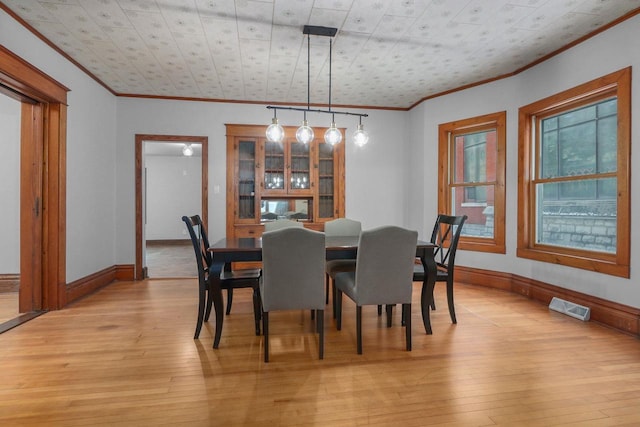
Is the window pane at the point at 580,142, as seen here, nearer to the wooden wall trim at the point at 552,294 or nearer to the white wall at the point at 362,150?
the white wall at the point at 362,150

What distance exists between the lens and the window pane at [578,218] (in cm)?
306

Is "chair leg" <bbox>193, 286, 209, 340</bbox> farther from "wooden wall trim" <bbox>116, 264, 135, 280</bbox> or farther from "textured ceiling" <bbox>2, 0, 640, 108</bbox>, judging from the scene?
"wooden wall trim" <bbox>116, 264, 135, 280</bbox>

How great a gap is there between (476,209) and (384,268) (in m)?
2.74

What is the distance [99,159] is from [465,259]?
16.1 ft

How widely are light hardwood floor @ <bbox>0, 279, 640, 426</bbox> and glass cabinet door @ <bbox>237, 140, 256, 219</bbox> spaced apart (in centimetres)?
205

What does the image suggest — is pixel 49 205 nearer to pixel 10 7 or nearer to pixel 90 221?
pixel 90 221

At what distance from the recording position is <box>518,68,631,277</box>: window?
2824 mm

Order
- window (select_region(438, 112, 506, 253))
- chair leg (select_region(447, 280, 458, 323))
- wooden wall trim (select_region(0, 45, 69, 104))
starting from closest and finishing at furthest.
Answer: wooden wall trim (select_region(0, 45, 69, 104)) → chair leg (select_region(447, 280, 458, 323)) → window (select_region(438, 112, 506, 253))

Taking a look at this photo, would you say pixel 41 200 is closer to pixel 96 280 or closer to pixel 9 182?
pixel 9 182

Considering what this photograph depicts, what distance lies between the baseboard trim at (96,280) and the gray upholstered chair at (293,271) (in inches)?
104

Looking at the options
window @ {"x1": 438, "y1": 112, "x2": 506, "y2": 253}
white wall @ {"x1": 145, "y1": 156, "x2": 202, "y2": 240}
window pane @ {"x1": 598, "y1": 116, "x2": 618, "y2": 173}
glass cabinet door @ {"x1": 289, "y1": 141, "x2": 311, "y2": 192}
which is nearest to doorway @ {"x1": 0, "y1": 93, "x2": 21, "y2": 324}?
glass cabinet door @ {"x1": 289, "y1": 141, "x2": 311, "y2": 192}

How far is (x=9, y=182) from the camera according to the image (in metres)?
3.90

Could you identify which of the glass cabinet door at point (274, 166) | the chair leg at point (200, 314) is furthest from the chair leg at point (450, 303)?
the glass cabinet door at point (274, 166)

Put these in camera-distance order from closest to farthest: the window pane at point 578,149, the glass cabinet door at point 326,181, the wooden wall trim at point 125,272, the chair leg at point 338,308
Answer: the chair leg at point 338,308 < the window pane at point 578,149 < the wooden wall trim at point 125,272 < the glass cabinet door at point 326,181
